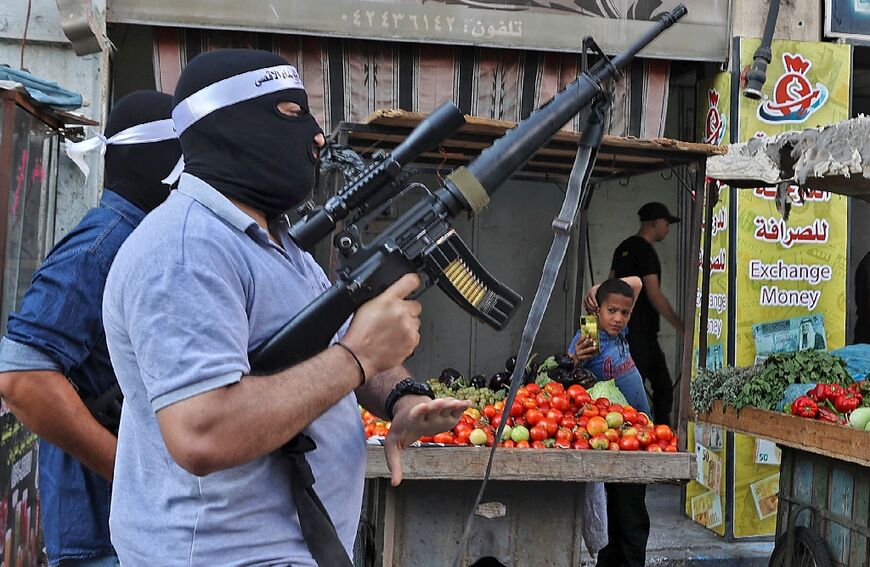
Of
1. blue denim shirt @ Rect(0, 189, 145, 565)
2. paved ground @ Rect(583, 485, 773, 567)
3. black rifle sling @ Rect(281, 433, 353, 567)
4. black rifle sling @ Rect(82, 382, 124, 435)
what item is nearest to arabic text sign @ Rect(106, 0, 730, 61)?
paved ground @ Rect(583, 485, 773, 567)

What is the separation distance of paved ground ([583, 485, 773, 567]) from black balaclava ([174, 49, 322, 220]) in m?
5.22

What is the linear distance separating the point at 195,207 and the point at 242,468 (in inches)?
17.8

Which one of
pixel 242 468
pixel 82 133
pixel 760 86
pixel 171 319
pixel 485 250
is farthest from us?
pixel 485 250

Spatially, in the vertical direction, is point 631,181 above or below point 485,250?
above

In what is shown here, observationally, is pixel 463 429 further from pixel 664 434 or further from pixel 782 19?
pixel 782 19

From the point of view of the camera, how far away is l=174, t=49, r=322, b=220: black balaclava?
69.2 inches

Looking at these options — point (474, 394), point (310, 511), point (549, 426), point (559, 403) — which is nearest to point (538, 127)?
point (310, 511)

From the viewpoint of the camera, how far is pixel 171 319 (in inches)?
59.6

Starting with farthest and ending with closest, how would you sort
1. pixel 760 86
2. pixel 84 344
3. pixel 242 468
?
pixel 760 86, pixel 84 344, pixel 242 468

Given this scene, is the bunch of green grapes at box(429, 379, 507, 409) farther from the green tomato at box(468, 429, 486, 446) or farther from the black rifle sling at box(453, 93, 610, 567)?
the black rifle sling at box(453, 93, 610, 567)

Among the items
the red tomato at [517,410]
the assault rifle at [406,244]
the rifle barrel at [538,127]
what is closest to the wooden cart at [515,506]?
the red tomato at [517,410]

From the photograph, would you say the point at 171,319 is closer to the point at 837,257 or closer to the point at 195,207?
the point at 195,207

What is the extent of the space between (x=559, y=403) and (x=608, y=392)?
411 mm

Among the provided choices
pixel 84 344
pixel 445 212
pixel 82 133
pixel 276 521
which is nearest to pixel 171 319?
pixel 276 521
